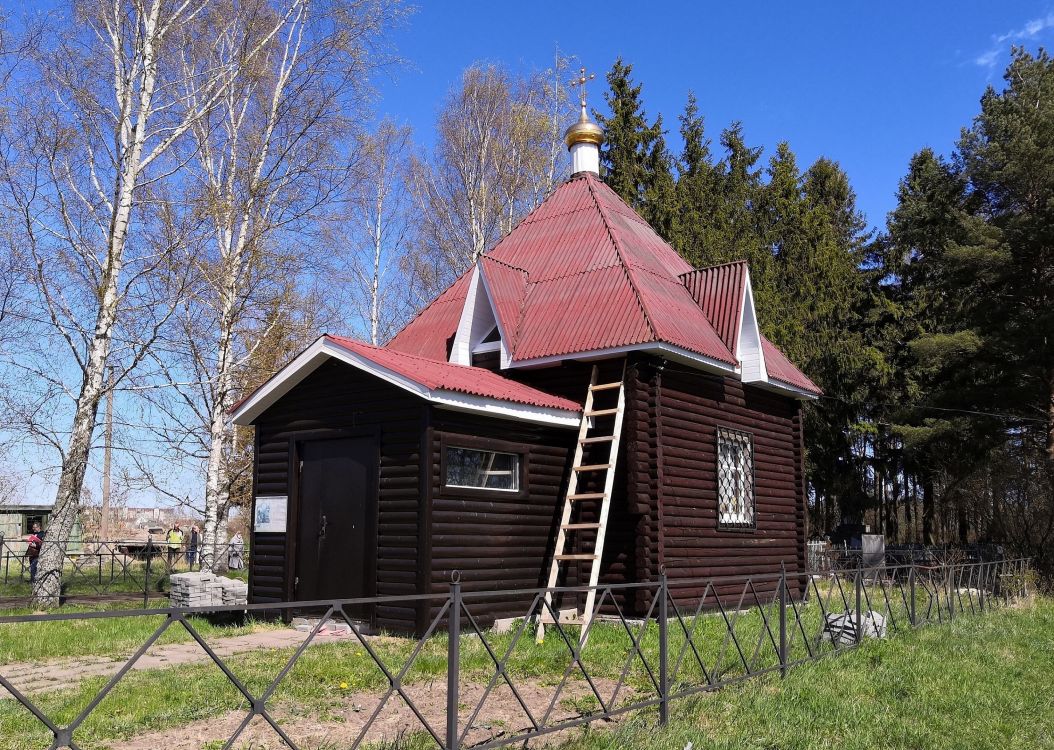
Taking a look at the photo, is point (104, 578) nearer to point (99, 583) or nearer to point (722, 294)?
point (99, 583)

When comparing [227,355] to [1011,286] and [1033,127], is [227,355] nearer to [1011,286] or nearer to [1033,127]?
[1011,286]

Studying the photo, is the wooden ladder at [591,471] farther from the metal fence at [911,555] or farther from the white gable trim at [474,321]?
the metal fence at [911,555]

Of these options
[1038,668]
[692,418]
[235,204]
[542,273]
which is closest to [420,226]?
[235,204]

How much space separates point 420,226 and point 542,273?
12.8 m

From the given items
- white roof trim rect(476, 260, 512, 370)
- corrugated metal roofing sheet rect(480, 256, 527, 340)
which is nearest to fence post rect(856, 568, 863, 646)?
white roof trim rect(476, 260, 512, 370)

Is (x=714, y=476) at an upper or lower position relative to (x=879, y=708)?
upper

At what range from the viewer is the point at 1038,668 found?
8.60m

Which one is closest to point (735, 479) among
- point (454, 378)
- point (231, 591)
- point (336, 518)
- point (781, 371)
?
point (781, 371)

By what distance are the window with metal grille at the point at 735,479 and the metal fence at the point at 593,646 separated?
3.51 ft

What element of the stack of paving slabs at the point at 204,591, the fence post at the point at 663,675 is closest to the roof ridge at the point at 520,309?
the stack of paving slabs at the point at 204,591

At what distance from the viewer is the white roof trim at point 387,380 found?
9.70 metres

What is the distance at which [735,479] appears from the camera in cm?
1322

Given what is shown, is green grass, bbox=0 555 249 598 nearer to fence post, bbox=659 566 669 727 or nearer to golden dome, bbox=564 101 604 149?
golden dome, bbox=564 101 604 149

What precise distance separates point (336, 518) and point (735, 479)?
623 cm
